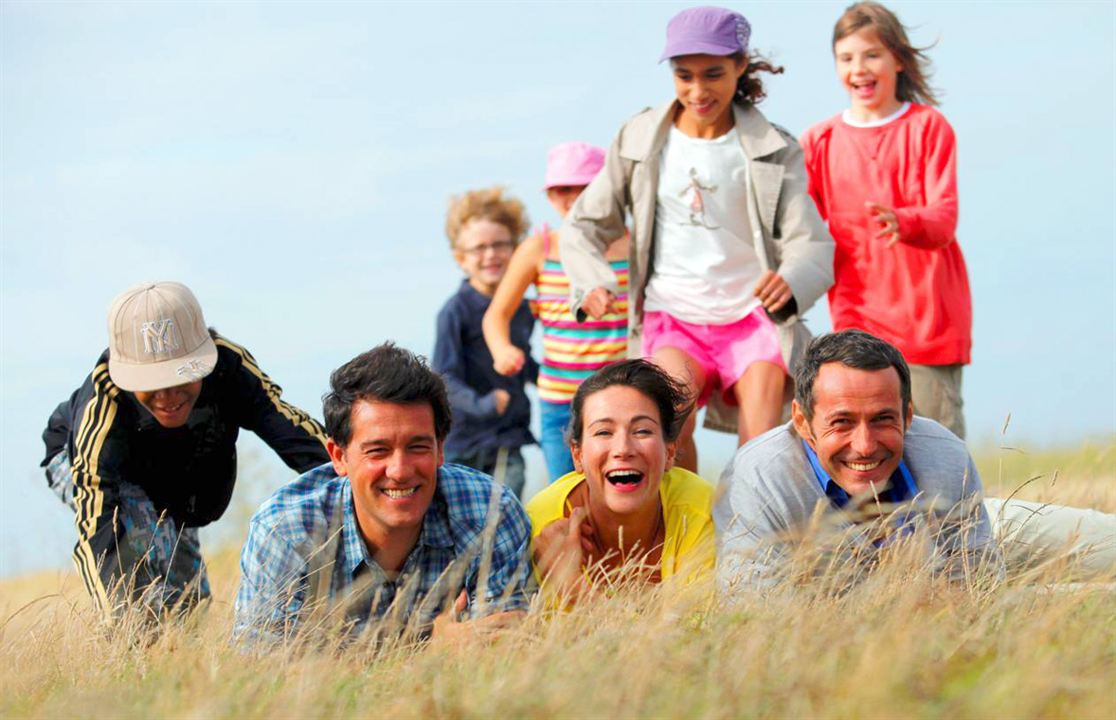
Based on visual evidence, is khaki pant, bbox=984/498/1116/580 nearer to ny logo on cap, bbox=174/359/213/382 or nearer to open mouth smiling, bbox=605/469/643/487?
open mouth smiling, bbox=605/469/643/487

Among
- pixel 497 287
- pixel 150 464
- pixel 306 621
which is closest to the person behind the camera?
pixel 306 621

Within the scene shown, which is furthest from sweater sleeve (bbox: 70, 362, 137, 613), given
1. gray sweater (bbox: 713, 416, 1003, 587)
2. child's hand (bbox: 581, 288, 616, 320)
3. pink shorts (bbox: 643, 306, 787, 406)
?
pink shorts (bbox: 643, 306, 787, 406)

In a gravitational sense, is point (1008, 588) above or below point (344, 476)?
below

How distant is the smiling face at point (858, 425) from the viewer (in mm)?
4941

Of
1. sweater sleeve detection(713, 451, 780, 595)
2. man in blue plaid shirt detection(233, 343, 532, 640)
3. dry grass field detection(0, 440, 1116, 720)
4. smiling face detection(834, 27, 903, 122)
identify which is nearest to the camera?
dry grass field detection(0, 440, 1116, 720)

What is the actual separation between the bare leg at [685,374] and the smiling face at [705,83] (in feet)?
3.51

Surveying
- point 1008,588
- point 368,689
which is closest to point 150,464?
point 368,689

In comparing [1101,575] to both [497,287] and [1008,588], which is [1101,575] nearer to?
[1008,588]

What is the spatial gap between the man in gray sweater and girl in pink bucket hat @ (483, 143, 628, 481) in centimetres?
203

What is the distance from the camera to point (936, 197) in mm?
7211

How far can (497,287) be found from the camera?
8336 millimetres

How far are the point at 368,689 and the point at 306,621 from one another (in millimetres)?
640

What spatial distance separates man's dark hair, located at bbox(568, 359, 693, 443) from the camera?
5.32 m

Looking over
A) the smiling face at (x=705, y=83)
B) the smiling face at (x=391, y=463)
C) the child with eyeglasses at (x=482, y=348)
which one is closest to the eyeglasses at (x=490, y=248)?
the child with eyeglasses at (x=482, y=348)
